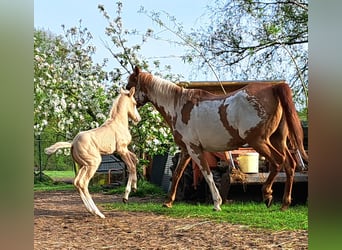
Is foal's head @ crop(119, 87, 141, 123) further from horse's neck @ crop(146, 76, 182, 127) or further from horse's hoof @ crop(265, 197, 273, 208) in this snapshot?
horse's hoof @ crop(265, 197, 273, 208)

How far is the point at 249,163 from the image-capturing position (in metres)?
3.06

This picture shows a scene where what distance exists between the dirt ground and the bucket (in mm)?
582

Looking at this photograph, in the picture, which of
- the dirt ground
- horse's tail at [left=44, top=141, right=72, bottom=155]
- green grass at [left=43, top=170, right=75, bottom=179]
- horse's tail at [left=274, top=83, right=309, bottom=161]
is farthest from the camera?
green grass at [left=43, top=170, right=75, bottom=179]

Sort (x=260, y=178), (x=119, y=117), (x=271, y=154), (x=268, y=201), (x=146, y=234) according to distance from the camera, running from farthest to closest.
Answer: (x=260, y=178)
(x=119, y=117)
(x=268, y=201)
(x=271, y=154)
(x=146, y=234)

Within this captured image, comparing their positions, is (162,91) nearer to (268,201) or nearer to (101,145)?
(101,145)

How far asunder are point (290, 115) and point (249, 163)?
1.98 ft

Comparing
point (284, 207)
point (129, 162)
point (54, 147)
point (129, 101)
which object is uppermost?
point (129, 101)

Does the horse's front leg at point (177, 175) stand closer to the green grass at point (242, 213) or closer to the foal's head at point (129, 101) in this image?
the green grass at point (242, 213)

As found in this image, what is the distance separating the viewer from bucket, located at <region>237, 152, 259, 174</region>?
3051mm

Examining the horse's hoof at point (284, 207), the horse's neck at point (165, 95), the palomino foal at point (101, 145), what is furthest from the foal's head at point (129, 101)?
the horse's hoof at point (284, 207)

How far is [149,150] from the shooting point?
11.8 feet

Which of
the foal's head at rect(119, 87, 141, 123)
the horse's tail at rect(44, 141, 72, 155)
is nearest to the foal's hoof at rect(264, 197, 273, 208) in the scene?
the foal's head at rect(119, 87, 141, 123)

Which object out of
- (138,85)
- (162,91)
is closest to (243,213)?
(162,91)
